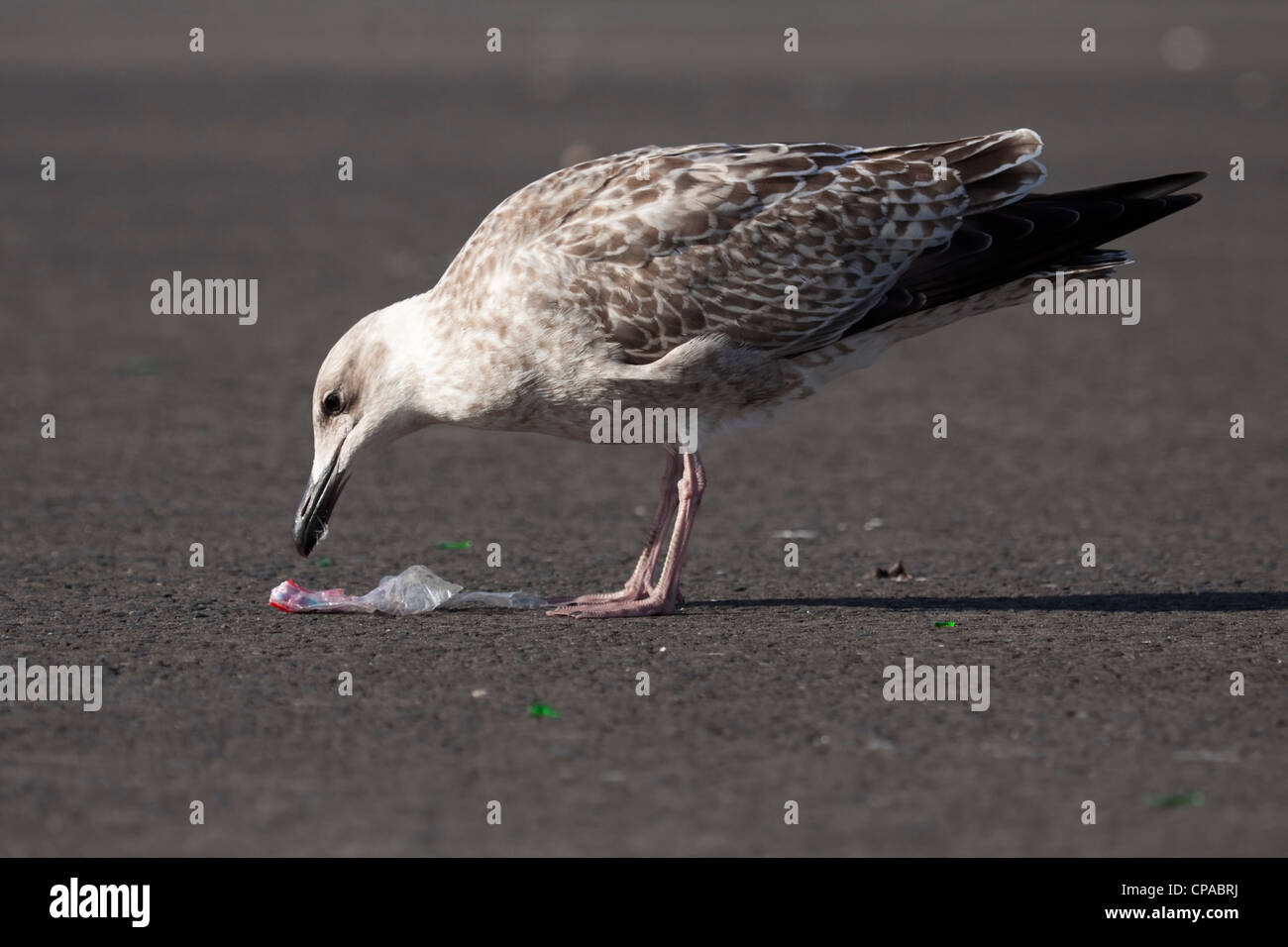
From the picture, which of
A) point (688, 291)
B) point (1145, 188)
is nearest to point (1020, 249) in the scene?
point (1145, 188)

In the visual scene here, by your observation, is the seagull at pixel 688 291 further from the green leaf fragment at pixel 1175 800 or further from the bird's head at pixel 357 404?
the green leaf fragment at pixel 1175 800

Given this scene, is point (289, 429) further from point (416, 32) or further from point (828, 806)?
point (416, 32)

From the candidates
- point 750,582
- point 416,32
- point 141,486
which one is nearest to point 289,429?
point 141,486

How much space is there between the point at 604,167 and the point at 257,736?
3.10m

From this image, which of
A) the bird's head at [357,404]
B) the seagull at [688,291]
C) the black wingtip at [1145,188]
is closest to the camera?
the seagull at [688,291]

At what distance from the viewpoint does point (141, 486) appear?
1112 centimetres

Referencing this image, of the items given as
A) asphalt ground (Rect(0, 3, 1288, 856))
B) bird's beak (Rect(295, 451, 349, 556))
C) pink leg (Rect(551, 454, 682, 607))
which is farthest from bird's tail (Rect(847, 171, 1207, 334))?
bird's beak (Rect(295, 451, 349, 556))

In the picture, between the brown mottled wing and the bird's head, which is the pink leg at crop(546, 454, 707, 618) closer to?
the brown mottled wing

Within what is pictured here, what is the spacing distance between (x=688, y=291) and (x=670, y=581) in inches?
49.1

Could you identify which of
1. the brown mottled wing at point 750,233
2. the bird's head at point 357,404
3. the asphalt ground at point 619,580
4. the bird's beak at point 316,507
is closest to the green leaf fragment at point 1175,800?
the asphalt ground at point 619,580

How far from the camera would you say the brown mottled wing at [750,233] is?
784 centimetres

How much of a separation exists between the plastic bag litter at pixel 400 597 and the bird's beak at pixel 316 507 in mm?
210

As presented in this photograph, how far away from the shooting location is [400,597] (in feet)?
26.9

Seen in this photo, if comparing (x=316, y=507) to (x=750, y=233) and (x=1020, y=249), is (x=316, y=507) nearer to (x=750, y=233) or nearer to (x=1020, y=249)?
(x=750, y=233)
